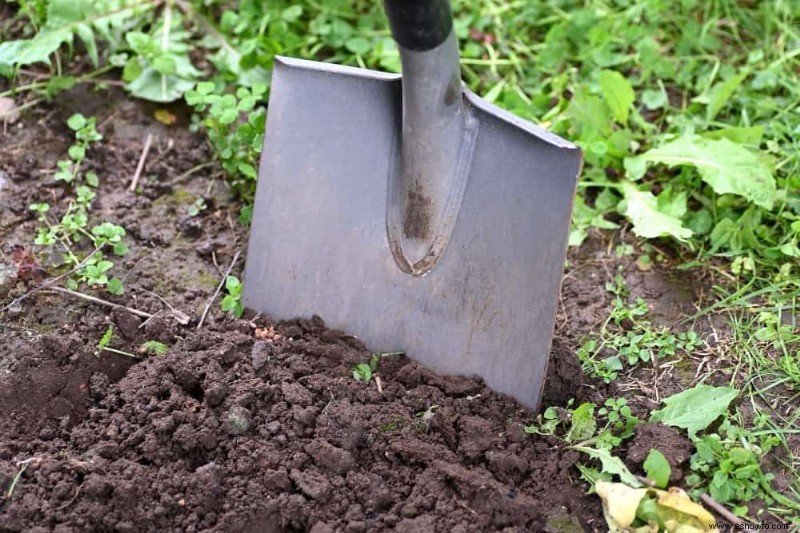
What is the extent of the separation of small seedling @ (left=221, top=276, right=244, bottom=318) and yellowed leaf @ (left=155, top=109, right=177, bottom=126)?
74 centimetres

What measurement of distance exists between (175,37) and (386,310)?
4.34ft

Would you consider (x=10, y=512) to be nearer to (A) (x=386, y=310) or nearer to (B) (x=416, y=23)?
(A) (x=386, y=310)

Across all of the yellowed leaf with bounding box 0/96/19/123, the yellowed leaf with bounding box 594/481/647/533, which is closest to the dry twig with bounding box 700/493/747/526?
the yellowed leaf with bounding box 594/481/647/533

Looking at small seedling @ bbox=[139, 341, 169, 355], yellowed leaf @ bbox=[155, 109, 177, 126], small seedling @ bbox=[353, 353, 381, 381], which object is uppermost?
yellowed leaf @ bbox=[155, 109, 177, 126]

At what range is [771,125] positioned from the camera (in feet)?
8.63

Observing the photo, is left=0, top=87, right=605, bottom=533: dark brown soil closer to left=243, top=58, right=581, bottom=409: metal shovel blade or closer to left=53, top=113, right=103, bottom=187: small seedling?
left=243, top=58, right=581, bottom=409: metal shovel blade

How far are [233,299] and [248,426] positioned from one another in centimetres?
40

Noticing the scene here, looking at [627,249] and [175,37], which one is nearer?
[627,249]

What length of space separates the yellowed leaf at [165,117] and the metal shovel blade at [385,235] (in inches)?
27.3

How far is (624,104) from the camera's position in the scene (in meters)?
2.63

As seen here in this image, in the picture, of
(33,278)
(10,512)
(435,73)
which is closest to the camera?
(10,512)

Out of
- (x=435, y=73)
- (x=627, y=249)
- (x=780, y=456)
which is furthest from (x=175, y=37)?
(x=780, y=456)

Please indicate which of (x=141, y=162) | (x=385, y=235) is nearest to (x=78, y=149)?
(x=141, y=162)

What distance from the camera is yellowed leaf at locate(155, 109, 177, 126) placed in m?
2.77
